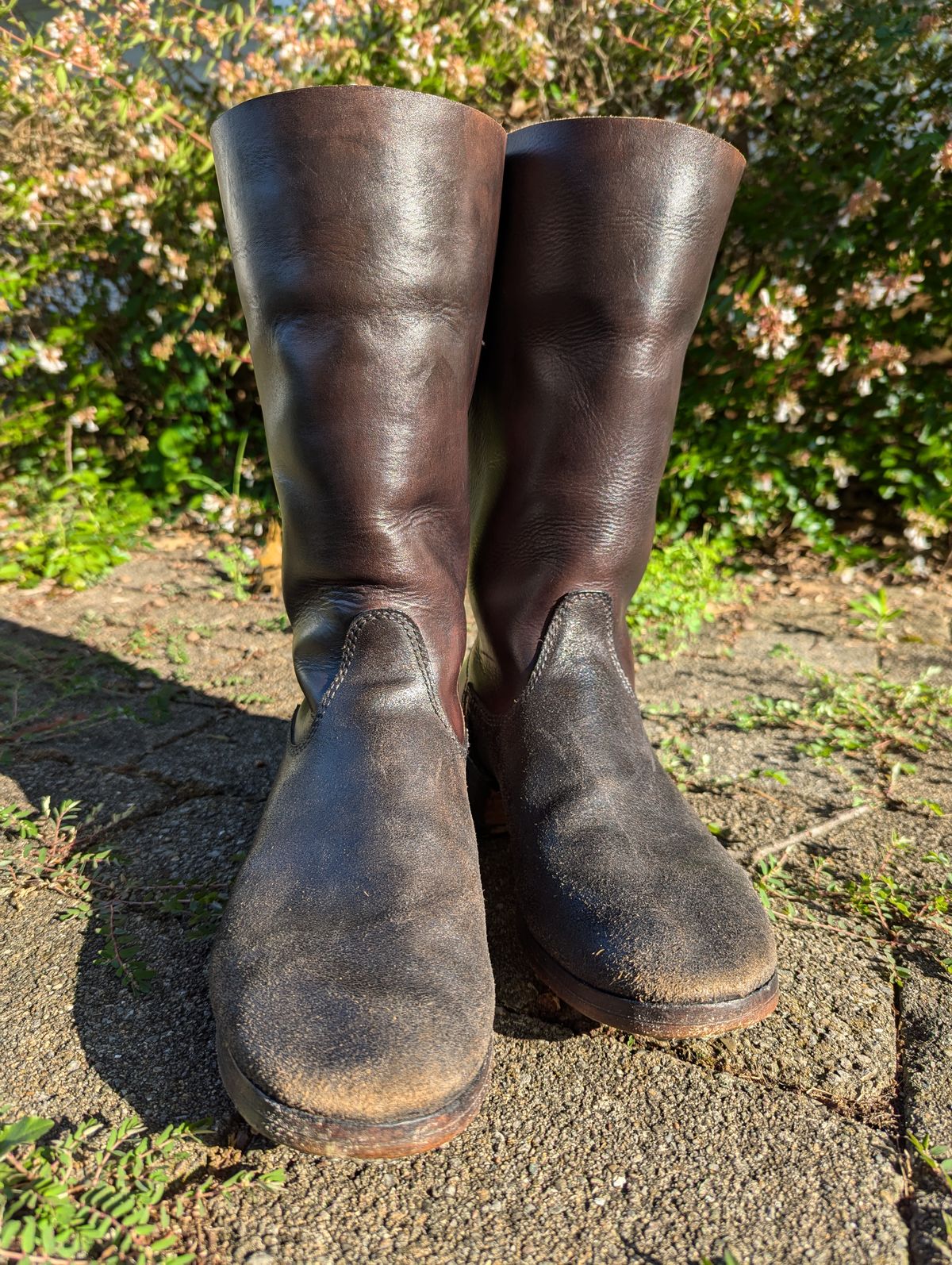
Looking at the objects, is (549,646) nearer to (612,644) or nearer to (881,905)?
(612,644)

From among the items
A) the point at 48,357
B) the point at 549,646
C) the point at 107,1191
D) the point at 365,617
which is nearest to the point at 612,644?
the point at 549,646

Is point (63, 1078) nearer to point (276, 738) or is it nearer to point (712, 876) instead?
point (712, 876)

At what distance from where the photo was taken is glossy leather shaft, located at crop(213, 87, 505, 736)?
1.01m

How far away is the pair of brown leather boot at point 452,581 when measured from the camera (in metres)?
0.88

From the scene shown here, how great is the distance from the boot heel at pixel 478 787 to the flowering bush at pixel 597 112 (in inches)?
73.9

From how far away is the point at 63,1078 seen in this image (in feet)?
2.94

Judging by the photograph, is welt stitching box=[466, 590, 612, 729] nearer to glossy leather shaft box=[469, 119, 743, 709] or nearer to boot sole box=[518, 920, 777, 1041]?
glossy leather shaft box=[469, 119, 743, 709]

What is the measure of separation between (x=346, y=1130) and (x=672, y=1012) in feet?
1.07

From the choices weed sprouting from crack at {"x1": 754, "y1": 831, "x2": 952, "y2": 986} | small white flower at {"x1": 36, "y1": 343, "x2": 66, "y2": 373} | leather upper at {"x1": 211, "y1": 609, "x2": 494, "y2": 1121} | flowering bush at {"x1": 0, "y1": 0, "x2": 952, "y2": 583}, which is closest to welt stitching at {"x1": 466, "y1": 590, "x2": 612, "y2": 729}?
leather upper at {"x1": 211, "y1": 609, "x2": 494, "y2": 1121}

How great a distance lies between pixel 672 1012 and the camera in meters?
0.90

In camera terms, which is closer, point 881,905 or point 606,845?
point 606,845

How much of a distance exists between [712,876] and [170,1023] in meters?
0.59

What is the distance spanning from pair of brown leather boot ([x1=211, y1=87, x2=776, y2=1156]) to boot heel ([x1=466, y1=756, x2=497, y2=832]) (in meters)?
0.02

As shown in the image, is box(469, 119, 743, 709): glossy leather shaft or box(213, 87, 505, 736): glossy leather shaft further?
box(469, 119, 743, 709): glossy leather shaft
